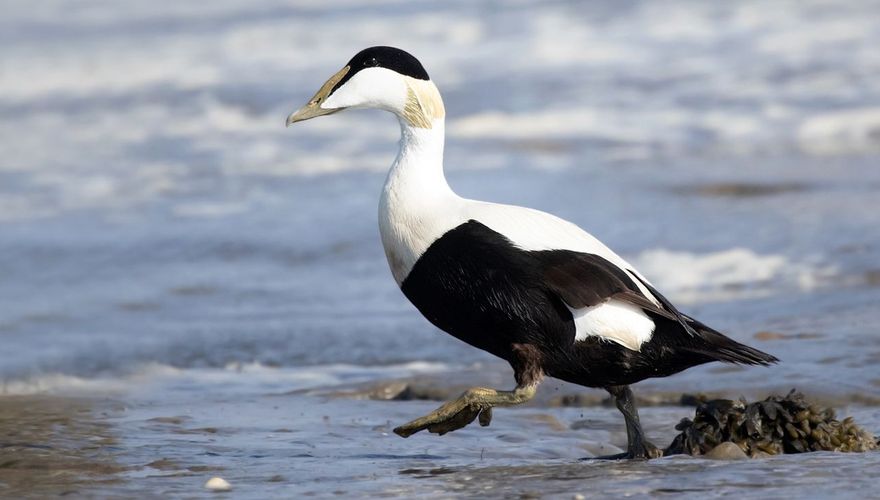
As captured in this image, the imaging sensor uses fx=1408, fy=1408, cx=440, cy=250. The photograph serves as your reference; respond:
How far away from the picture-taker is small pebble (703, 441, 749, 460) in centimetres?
394

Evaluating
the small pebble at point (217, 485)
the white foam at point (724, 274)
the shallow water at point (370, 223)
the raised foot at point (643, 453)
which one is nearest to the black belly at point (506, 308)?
the raised foot at point (643, 453)

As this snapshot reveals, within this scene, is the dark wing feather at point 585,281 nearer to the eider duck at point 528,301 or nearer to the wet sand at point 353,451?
the eider duck at point 528,301

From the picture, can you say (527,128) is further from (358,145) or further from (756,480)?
(756,480)

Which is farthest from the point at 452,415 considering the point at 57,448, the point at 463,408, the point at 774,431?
the point at 57,448

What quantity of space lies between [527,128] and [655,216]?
158 inches

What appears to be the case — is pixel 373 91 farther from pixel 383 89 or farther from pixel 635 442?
pixel 635 442

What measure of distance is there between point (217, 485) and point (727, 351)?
156 cm

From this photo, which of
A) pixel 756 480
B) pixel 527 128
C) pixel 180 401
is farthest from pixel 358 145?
pixel 756 480

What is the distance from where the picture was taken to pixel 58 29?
2138 centimetres

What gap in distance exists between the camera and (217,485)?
358 centimetres

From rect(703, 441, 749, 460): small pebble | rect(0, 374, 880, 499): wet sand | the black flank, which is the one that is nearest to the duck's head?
the black flank

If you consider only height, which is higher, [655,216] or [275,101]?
[275,101]

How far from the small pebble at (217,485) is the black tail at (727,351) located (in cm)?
143

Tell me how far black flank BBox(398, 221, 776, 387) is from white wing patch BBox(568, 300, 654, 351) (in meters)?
0.02
